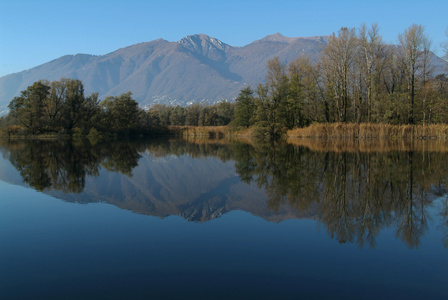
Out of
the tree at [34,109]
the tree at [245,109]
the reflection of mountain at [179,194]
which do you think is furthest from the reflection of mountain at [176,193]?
the tree at [34,109]

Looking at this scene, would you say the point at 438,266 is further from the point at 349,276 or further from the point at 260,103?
the point at 260,103

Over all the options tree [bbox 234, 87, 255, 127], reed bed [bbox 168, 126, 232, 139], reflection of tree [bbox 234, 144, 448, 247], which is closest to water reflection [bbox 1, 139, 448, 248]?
reflection of tree [bbox 234, 144, 448, 247]

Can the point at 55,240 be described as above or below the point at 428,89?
below

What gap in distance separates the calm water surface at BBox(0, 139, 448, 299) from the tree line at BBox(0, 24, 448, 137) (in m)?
31.4

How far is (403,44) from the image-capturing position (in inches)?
1609

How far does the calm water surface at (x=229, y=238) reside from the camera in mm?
4191

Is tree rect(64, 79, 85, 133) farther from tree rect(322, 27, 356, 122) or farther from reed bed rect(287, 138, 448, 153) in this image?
reed bed rect(287, 138, 448, 153)

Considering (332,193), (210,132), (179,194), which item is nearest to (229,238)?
(332,193)

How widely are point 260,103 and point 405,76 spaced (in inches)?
703

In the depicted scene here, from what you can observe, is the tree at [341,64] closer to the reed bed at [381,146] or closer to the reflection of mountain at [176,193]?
the reed bed at [381,146]

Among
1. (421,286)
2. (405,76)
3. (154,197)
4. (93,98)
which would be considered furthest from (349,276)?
(93,98)

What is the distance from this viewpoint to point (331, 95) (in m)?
43.0

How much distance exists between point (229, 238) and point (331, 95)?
40013mm

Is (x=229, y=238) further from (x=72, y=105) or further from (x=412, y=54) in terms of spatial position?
(x=72, y=105)
